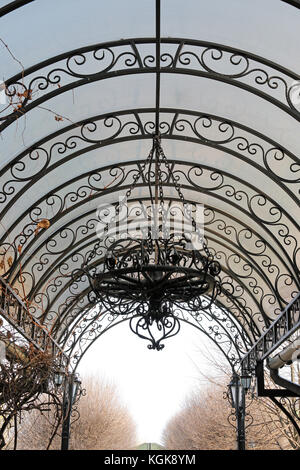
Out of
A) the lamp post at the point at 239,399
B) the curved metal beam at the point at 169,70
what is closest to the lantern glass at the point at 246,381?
the lamp post at the point at 239,399

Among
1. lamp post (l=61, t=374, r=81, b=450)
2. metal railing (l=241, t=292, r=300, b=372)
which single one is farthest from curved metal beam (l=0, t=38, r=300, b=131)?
lamp post (l=61, t=374, r=81, b=450)

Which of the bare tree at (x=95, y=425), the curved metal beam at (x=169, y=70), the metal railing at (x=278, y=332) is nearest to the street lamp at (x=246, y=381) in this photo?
the metal railing at (x=278, y=332)

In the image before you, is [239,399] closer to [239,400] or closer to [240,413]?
[239,400]

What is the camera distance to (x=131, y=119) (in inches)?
318

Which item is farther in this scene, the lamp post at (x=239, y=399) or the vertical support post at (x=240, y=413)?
the vertical support post at (x=240, y=413)

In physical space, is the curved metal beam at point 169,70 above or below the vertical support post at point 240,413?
above

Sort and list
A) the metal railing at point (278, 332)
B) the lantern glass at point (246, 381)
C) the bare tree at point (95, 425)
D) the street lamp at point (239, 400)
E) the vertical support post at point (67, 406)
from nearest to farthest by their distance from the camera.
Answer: the metal railing at point (278, 332)
the lantern glass at point (246, 381)
the street lamp at point (239, 400)
the vertical support post at point (67, 406)
the bare tree at point (95, 425)

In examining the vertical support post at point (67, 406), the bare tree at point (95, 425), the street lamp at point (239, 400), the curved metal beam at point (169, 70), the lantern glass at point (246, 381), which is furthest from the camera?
the bare tree at point (95, 425)

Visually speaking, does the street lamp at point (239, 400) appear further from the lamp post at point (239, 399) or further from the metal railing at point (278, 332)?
the metal railing at point (278, 332)

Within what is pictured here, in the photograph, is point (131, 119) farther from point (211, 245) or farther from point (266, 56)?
point (211, 245)

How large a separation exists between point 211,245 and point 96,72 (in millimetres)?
5643

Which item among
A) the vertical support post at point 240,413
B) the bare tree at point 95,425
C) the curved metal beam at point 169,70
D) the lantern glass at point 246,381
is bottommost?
the vertical support post at point 240,413

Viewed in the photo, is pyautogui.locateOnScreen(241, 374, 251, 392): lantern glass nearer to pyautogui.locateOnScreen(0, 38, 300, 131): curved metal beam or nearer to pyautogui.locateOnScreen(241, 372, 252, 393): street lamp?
pyautogui.locateOnScreen(241, 372, 252, 393): street lamp
